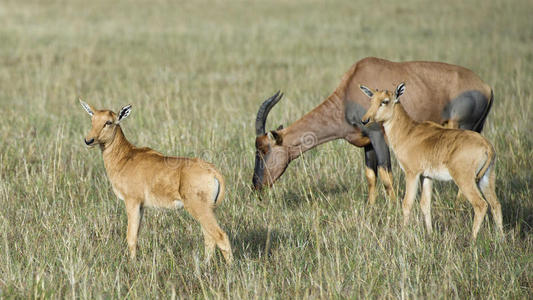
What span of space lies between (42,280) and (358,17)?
22.8 m

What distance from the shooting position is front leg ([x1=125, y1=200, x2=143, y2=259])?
5.50 m

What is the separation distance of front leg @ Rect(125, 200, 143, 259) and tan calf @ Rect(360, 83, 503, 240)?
8.41 feet

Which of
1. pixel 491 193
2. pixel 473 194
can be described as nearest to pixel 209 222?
pixel 473 194

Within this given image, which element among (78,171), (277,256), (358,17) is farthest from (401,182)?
(358,17)

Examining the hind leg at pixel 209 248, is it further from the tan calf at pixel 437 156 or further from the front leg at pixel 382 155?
the front leg at pixel 382 155

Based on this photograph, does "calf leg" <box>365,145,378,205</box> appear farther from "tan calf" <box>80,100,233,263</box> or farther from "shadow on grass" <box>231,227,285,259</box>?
"tan calf" <box>80,100,233,263</box>

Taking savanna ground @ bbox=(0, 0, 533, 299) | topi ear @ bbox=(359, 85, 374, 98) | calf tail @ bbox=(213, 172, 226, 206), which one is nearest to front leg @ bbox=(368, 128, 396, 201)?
savanna ground @ bbox=(0, 0, 533, 299)

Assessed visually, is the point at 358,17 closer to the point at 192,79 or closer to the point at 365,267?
the point at 192,79

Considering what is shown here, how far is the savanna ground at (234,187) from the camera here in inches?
205

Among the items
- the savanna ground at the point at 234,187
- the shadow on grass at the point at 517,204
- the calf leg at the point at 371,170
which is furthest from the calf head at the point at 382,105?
the shadow on grass at the point at 517,204

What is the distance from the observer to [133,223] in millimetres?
5500

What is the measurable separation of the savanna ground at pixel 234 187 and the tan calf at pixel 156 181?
296mm

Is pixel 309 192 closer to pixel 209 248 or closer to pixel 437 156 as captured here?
pixel 437 156

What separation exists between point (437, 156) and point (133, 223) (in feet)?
9.53
